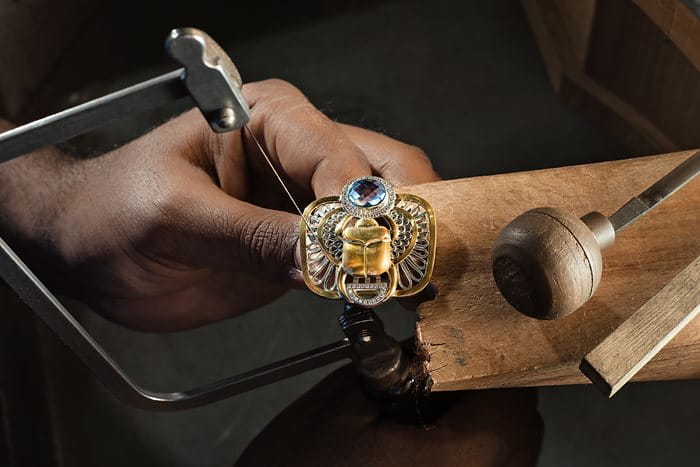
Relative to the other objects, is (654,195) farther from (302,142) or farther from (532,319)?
(302,142)

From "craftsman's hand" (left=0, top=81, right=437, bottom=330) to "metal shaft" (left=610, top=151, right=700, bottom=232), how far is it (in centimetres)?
22

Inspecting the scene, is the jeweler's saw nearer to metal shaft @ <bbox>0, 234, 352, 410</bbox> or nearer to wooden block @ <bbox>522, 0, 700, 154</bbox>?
metal shaft @ <bbox>0, 234, 352, 410</bbox>

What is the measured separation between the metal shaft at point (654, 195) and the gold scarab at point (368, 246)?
0.11 metres

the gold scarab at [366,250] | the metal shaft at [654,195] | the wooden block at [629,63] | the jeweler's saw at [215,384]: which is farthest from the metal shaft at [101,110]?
the wooden block at [629,63]

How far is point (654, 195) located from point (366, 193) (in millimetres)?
176

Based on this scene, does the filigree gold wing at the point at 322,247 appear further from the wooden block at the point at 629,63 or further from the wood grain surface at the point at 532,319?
the wooden block at the point at 629,63

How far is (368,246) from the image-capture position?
0.46m

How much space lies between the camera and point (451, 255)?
19.2 inches

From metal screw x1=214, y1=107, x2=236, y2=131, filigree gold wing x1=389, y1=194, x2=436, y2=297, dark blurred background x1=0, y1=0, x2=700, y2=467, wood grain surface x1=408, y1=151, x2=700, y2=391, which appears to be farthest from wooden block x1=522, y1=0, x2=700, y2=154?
metal screw x1=214, y1=107, x2=236, y2=131

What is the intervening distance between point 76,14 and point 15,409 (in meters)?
0.53

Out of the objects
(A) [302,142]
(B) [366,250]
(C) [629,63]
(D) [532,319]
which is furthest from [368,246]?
(C) [629,63]

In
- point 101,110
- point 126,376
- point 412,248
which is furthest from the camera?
point 126,376

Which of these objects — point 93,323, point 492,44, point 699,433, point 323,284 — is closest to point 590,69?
point 492,44

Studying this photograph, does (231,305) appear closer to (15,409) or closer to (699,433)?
(15,409)
